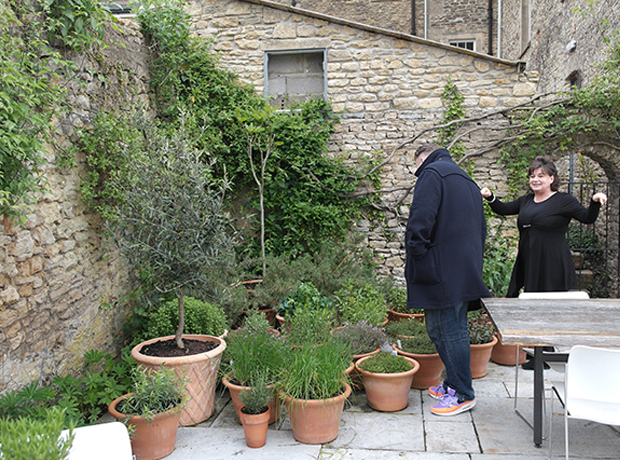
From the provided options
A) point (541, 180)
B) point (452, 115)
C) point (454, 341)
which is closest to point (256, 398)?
point (454, 341)

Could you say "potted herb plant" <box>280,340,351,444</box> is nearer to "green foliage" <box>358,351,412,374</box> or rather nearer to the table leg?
"green foliage" <box>358,351,412,374</box>

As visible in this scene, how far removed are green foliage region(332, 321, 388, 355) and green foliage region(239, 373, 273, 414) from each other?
35.8 inches

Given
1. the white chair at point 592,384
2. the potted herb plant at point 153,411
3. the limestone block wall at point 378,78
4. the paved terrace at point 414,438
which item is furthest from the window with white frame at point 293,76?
the white chair at point 592,384

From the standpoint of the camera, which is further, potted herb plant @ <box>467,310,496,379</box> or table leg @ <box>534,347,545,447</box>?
potted herb plant @ <box>467,310,496,379</box>

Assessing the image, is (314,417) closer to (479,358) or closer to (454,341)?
(454,341)

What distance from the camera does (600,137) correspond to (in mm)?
6117

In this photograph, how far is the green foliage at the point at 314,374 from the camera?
3.04 m

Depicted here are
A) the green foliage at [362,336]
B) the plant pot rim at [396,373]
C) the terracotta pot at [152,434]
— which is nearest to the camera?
the terracotta pot at [152,434]

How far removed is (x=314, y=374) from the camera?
3059mm

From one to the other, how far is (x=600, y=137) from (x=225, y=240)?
523cm

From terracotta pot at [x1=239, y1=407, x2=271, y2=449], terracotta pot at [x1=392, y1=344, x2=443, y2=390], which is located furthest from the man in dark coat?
terracotta pot at [x1=239, y1=407, x2=271, y2=449]

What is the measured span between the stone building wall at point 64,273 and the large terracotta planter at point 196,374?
0.59 meters

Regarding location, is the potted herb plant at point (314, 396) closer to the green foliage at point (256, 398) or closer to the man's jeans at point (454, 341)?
the green foliage at point (256, 398)

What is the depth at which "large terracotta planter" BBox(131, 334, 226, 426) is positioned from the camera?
328 centimetres
